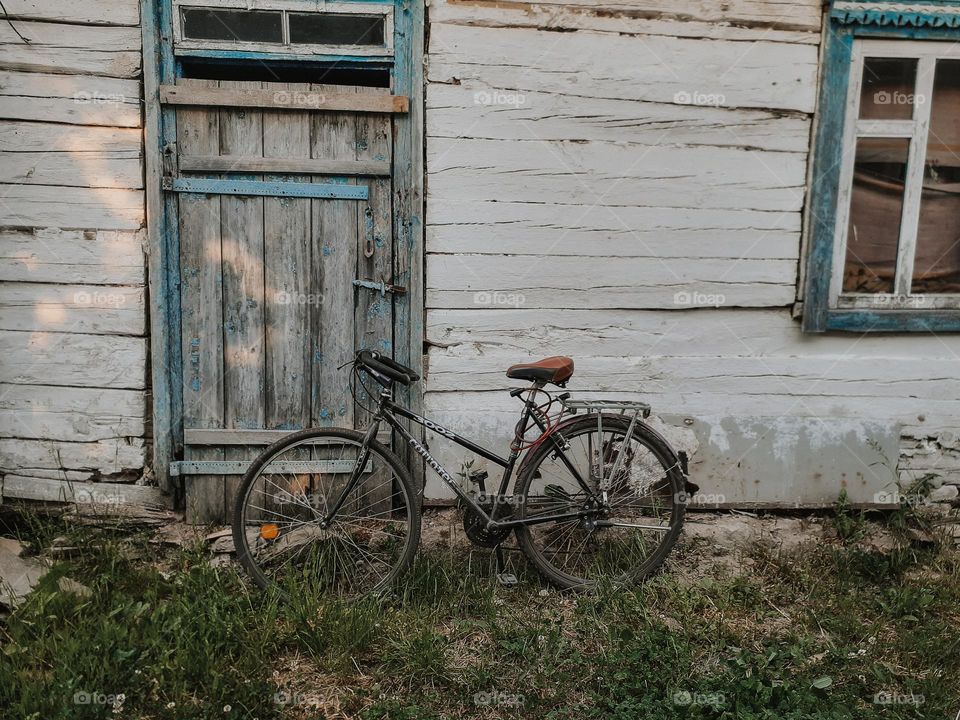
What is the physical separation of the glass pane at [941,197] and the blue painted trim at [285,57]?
10.5 ft

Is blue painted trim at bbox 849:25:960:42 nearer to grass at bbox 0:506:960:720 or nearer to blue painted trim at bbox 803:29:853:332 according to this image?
blue painted trim at bbox 803:29:853:332

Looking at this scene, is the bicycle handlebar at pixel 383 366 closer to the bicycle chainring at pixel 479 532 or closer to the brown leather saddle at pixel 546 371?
the brown leather saddle at pixel 546 371

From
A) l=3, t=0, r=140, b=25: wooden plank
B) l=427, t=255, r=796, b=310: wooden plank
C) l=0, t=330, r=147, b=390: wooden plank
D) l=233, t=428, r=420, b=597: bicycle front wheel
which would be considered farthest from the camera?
l=427, t=255, r=796, b=310: wooden plank

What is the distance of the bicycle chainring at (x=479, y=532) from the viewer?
3885 mm

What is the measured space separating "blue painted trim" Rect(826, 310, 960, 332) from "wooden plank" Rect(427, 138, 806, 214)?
2.31 feet

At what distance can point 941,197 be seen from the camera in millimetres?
4793

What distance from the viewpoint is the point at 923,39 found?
4.52m

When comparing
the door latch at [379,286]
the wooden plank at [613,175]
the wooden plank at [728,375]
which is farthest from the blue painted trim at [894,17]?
the door latch at [379,286]

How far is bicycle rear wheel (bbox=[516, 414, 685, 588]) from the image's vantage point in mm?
3893

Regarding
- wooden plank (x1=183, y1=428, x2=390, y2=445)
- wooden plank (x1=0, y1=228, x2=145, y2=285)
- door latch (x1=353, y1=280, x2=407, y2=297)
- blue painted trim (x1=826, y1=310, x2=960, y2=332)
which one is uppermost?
wooden plank (x1=0, y1=228, x2=145, y2=285)

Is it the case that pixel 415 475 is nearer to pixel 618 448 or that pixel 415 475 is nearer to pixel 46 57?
pixel 618 448

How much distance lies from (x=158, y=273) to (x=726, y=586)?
333 centimetres

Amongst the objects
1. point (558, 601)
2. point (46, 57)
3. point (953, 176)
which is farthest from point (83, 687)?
point (953, 176)

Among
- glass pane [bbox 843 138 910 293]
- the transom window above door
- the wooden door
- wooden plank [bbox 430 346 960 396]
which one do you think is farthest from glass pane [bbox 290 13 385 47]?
glass pane [bbox 843 138 910 293]
